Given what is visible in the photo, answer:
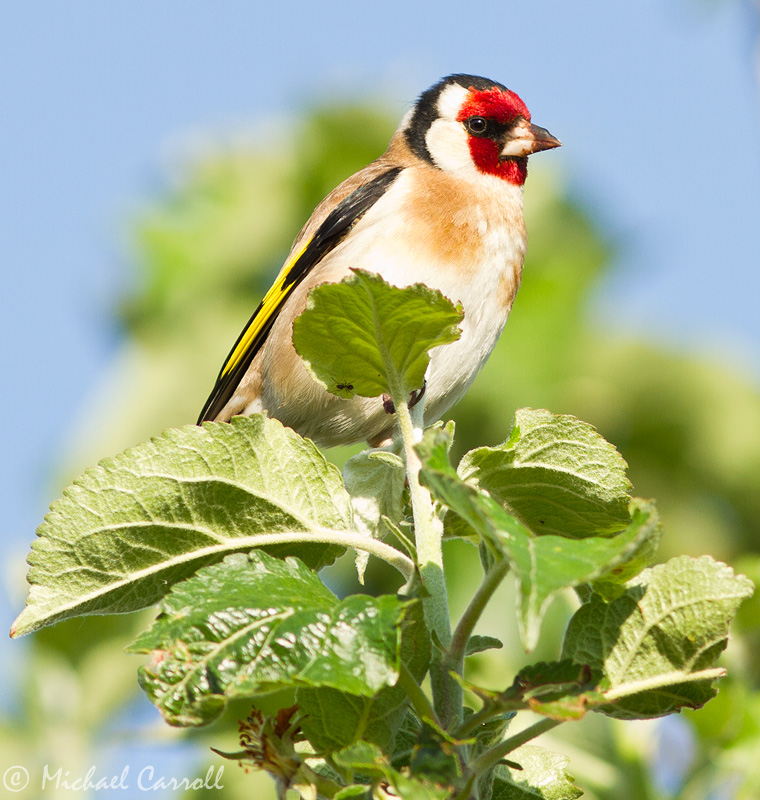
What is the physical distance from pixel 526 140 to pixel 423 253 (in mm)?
735

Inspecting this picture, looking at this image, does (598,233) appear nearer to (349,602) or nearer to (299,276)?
(299,276)

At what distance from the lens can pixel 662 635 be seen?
1400 millimetres

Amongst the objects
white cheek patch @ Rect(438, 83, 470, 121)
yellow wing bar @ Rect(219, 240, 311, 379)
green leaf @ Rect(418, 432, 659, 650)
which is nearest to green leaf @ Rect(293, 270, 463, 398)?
green leaf @ Rect(418, 432, 659, 650)

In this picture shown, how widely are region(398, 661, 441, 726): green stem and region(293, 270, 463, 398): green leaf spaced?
0.43 metres

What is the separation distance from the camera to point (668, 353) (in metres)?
8.99

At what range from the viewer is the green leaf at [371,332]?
1.42 metres

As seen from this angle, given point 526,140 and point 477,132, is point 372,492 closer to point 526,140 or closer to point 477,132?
point 526,140

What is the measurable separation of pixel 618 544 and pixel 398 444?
0.55 metres

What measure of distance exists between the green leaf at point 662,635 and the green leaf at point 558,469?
0.56ft

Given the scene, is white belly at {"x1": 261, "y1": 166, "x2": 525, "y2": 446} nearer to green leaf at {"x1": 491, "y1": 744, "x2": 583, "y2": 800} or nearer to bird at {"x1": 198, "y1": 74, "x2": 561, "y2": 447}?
bird at {"x1": 198, "y1": 74, "x2": 561, "y2": 447}

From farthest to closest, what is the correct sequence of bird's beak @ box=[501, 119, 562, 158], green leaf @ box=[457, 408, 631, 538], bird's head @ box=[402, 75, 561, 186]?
bird's head @ box=[402, 75, 561, 186], bird's beak @ box=[501, 119, 562, 158], green leaf @ box=[457, 408, 631, 538]

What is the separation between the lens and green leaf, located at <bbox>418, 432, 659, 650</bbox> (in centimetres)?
101

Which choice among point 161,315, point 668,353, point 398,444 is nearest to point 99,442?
point 161,315

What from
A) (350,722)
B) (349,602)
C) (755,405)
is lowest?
(755,405)
